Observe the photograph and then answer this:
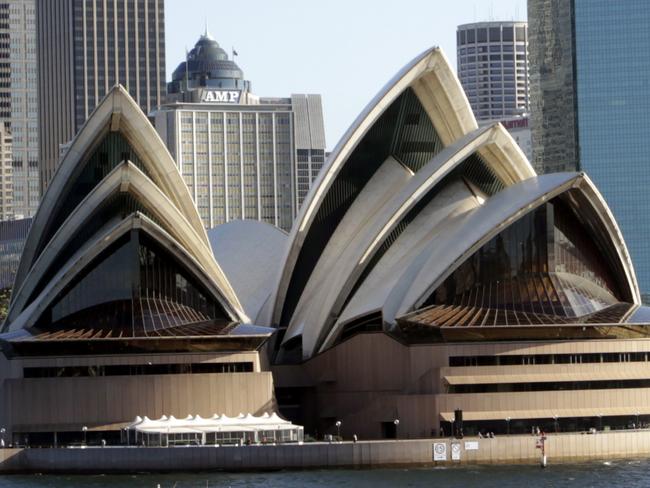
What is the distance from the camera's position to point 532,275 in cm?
11006

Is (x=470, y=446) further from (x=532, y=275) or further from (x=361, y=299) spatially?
(x=361, y=299)

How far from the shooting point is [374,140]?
117 m

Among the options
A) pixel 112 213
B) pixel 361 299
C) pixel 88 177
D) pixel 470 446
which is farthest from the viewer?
pixel 88 177

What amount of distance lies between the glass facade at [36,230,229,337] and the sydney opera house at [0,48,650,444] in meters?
0.10

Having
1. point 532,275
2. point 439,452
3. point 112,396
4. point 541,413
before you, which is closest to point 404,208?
point 532,275

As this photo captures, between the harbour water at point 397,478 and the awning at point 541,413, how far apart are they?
5.37 m

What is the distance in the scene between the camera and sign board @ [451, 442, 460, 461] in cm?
10000

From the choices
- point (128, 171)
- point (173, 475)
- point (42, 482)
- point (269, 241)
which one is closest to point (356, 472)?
point (173, 475)

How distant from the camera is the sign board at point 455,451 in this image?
100 meters

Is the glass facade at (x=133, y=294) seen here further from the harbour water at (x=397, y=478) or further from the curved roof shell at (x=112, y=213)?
the harbour water at (x=397, y=478)

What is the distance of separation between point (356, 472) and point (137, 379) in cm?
1410

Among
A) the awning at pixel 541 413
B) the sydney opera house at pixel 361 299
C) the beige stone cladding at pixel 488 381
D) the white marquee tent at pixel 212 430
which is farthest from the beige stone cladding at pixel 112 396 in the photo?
the awning at pixel 541 413

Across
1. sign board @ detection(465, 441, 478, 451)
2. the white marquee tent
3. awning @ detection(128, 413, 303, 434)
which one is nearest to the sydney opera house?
awning @ detection(128, 413, 303, 434)

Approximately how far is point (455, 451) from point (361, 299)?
572 inches
